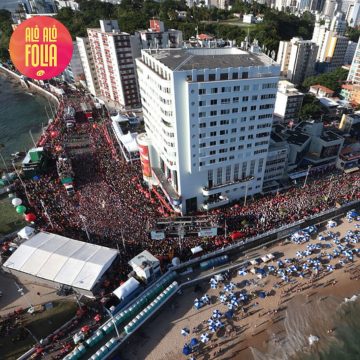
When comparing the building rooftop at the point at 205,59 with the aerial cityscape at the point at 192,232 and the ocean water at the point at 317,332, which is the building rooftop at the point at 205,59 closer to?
the aerial cityscape at the point at 192,232

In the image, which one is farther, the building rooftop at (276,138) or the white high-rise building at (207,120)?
the building rooftop at (276,138)

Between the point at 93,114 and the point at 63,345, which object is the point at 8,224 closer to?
the point at 63,345

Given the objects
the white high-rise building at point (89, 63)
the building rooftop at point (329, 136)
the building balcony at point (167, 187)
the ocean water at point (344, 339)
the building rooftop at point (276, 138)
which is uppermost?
the white high-rise building at point (89, 63)

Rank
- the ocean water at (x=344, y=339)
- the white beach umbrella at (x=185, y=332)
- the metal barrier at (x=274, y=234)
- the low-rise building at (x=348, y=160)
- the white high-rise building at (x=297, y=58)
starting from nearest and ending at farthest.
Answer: the ocean water at (x=344, y=339) < the white beach umbrella at (x=185, y=332) < the metal barrier at (x=274, y=234) < the low-rise building at (x=348, y=160) < the white high-rise building at (x=297, y=58)

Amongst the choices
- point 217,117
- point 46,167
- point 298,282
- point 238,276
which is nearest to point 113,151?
point 46,167

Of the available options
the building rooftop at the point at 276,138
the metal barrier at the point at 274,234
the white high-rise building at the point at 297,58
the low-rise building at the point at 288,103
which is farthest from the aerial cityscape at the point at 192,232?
the white high-rise building at the point at 297,58

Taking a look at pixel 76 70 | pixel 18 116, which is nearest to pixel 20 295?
pixel 18 116
